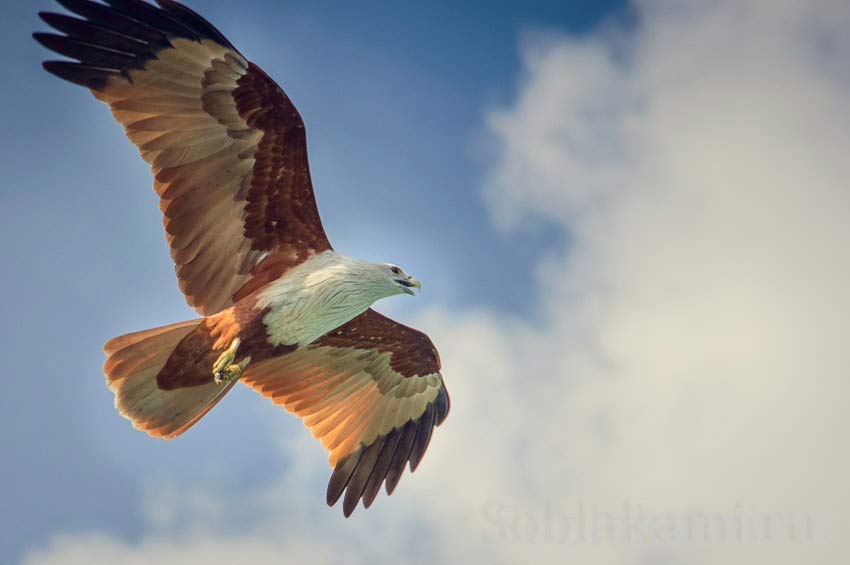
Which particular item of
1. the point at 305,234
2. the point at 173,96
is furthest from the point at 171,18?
the point at 305,234

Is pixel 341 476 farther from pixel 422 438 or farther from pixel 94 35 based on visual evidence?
pixel 94 35

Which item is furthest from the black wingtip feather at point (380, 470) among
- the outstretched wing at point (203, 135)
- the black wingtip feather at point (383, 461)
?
the outstretched wing at point (203, 135)

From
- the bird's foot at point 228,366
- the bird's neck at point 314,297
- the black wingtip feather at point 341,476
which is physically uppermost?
the bird's neck at point 314,297

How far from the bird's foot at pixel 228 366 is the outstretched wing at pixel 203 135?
0.56 m

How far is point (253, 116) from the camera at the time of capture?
9125 millimetres

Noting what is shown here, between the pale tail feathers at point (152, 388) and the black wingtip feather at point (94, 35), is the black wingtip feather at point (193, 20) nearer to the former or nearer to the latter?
the black wingtip feather at point (94, 35)

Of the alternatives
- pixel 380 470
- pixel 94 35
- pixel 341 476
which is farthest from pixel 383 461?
pixel 94 35

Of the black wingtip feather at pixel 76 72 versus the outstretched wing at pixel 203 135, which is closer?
the black wingtip feather at pixel 76 72

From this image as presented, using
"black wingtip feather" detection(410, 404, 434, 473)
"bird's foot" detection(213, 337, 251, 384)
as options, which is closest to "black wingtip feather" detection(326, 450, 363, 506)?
"black wingtip feather" detection(410, 404, 434, 473)

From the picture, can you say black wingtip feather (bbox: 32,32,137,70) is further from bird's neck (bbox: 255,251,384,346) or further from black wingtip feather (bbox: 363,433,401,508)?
black wingtip feather (bbox: 363,433,401,508)

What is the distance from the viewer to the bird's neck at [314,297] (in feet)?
30.5

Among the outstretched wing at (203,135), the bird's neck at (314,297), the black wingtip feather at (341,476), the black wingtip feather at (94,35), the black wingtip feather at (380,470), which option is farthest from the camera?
the black wingtip feather at (380,470)

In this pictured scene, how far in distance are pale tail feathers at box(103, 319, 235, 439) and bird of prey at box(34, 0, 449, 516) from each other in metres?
0.01

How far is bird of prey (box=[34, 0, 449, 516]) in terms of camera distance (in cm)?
877
